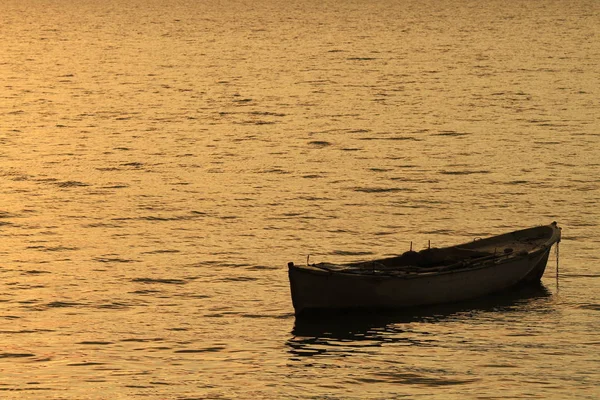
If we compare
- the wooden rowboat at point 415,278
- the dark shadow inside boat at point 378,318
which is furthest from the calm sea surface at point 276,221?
the wooden rowboat at point 415,278

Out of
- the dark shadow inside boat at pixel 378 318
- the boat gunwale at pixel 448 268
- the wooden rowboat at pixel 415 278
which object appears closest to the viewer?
the dark shadow inside boat at pixel 378 318

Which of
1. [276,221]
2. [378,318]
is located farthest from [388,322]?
[276,221]

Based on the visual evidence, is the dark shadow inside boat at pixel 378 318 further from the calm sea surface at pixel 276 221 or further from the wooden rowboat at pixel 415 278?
the wooden rowboat at pixel 415 278

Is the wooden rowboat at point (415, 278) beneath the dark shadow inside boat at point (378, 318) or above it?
above

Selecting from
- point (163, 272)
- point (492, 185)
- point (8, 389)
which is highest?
point (492, 185)

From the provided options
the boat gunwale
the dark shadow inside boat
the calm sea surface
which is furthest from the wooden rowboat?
the calm sea surface

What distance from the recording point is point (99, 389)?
31875 mm

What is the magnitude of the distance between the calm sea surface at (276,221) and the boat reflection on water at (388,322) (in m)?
0.09

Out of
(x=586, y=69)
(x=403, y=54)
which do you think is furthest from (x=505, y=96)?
(x=403, y=54)

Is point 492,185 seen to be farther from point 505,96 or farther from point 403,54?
point 403,54

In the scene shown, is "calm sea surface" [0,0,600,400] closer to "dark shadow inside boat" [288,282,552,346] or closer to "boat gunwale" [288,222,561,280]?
"dark shadow inside boat" [288,282,552,346]

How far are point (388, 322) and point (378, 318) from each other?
1.21ft

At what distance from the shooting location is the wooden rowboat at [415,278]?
120 feet

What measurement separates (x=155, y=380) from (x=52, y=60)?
102551 mm
